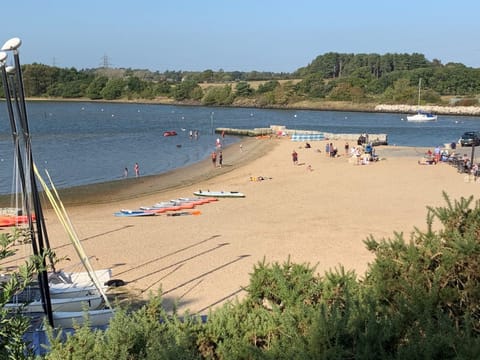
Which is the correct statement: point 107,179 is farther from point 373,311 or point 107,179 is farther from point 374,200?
point 373,311

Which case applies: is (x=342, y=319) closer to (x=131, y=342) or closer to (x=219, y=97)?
(x=131, y=342)

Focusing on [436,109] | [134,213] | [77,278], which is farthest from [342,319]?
[436,109]

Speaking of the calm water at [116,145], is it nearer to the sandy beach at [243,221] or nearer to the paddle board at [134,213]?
the sandy beach at [243,221]

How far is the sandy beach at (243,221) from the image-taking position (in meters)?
15.7

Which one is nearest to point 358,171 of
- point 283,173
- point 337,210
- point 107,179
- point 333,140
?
point 283,173

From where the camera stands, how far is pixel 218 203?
2588 cm

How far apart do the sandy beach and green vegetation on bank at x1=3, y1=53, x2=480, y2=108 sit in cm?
9562

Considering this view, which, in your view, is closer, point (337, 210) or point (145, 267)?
point (145, 267)

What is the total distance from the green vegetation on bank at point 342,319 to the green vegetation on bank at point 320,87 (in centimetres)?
12102

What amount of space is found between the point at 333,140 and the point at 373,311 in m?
49.0

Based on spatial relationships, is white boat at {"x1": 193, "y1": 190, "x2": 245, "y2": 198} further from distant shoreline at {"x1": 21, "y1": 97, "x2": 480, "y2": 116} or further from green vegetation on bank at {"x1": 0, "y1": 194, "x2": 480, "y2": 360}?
distant shoreline at {"x1": 21, "y1": 97, "x2": 480, "y2": 116}

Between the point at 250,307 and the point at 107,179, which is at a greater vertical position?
the point at 250,307

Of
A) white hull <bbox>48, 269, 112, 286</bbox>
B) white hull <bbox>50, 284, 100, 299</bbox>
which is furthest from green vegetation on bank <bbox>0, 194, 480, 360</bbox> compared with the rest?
white hull <bbox>48, 269, 112, 286</bbox>

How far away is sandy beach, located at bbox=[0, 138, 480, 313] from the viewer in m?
15.7
